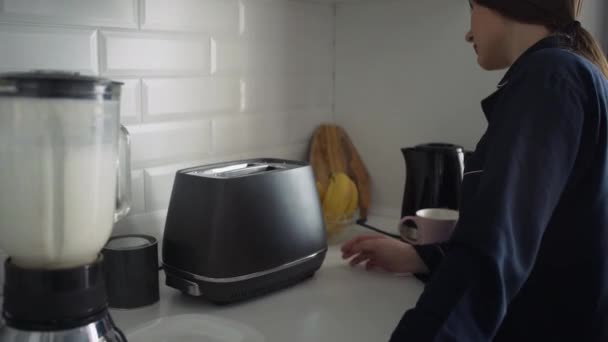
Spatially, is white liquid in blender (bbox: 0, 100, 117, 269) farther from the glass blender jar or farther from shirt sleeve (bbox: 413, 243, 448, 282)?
shirt sleeve (bbox: 413, 243, 448, 282)

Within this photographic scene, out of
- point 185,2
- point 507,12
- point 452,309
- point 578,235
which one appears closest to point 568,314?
point 578,235

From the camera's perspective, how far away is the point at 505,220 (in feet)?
2.00

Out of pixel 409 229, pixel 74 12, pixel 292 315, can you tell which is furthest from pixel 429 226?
pixel 74 12

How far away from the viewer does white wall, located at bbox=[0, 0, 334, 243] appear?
89 cm

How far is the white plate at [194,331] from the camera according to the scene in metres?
0.81

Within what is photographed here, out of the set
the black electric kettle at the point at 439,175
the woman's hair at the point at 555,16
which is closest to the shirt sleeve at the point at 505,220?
the woman's hair at the point at 555,16

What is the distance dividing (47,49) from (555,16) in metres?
0.68

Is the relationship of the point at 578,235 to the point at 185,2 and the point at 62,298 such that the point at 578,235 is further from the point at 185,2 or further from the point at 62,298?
the point at 185,2

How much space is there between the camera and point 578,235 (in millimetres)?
706

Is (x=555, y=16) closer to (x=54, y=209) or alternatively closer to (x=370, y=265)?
(x=370, y=265)

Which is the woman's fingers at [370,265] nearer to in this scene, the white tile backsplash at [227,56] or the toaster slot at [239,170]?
the toaster slot at [239,170]

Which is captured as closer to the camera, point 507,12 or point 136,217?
point 507,12

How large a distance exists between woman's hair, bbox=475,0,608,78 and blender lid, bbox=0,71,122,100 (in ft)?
1.64

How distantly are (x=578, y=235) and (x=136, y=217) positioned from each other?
0.68 metres
